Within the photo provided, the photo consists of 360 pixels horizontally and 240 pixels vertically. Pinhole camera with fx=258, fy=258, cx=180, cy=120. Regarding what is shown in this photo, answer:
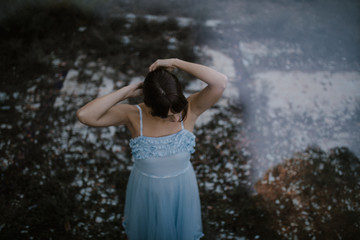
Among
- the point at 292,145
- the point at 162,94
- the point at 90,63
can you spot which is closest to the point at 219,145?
the point at 292,145

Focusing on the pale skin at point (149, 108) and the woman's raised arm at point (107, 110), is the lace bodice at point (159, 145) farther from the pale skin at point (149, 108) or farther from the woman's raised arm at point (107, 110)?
the woman's raised arm at point (107, 110)

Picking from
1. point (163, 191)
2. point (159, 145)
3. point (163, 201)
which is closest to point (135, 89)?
point (159, 145)

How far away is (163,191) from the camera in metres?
2.14

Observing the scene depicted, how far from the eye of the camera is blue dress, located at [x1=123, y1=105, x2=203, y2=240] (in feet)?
6.40

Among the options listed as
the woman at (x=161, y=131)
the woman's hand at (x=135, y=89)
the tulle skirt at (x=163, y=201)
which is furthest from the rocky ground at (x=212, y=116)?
the woman's hand at (x=135, y=89)

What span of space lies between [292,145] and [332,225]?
3.93 feet

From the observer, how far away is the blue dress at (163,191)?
195 cm

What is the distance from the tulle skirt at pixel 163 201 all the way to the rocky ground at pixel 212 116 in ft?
2.99

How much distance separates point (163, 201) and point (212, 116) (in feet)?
7.49

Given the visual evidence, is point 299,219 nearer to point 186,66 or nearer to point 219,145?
point 219,145

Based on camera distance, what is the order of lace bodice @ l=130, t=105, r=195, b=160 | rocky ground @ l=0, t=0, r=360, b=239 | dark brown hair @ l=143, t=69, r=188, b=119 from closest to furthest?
dark brown hair @ l=143, t=69, r=188, b=119 → lace bodice @ l=130, t=105, r=195, b=160 → rocky ground @ l=0, t=0, r=360, b=239

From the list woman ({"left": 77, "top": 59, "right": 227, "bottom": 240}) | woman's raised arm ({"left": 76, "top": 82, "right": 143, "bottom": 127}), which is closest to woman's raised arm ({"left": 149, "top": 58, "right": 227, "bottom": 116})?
woman ({"left": 77, "top": 59, "right": 227, "bottom": 240})

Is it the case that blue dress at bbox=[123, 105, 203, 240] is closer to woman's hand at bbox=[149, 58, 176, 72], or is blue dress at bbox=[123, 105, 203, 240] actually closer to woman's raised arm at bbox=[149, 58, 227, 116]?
woman's raised arm at bbox=[149, 58, 227, 116]

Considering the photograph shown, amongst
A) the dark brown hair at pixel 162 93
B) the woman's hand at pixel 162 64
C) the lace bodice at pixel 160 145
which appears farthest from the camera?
the woman's hand at pixel 162 64
